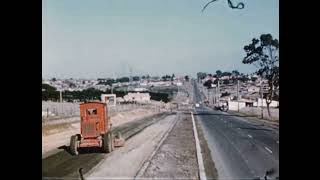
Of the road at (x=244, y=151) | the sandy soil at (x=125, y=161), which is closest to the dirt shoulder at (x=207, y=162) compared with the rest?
the road at (x=244, y=151)

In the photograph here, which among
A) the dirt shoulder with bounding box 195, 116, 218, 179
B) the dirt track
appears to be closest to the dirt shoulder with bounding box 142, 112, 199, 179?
the dirt shoulder with bounding box 195, 116, 218, 179

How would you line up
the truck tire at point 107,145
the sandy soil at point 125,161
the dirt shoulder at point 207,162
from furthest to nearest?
the truck tire at point 107,145, the dirt shoulder at point 207,162, the sandy soil at point 125,161

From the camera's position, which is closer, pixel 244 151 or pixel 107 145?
pixel 107 145

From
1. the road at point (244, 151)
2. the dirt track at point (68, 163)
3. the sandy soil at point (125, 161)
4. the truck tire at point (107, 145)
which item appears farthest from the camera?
the truck tire at point (107, 145)

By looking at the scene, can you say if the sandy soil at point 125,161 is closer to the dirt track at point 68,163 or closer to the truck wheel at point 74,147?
the dirt track at point 68,163

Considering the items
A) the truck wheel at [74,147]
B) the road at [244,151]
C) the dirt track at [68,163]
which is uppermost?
the truck wheel at [74,147]

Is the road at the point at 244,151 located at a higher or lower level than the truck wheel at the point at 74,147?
lower

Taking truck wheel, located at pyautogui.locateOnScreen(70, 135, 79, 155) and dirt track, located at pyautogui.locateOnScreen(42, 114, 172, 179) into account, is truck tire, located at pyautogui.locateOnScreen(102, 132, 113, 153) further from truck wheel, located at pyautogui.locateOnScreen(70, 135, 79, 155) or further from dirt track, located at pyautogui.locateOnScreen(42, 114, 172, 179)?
truck wheel, located at pyautogui.locateOnScreen(70, 135, 79, 155)

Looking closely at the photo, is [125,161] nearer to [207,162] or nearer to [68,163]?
[68,163]

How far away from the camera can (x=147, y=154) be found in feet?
74.9

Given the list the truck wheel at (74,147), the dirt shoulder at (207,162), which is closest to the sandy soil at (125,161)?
the truck wheel at (74,147)

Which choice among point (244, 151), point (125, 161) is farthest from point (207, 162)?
point (244, 151)

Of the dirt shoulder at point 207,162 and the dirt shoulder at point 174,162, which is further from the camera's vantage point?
the dirt shoulder at point 207,162
